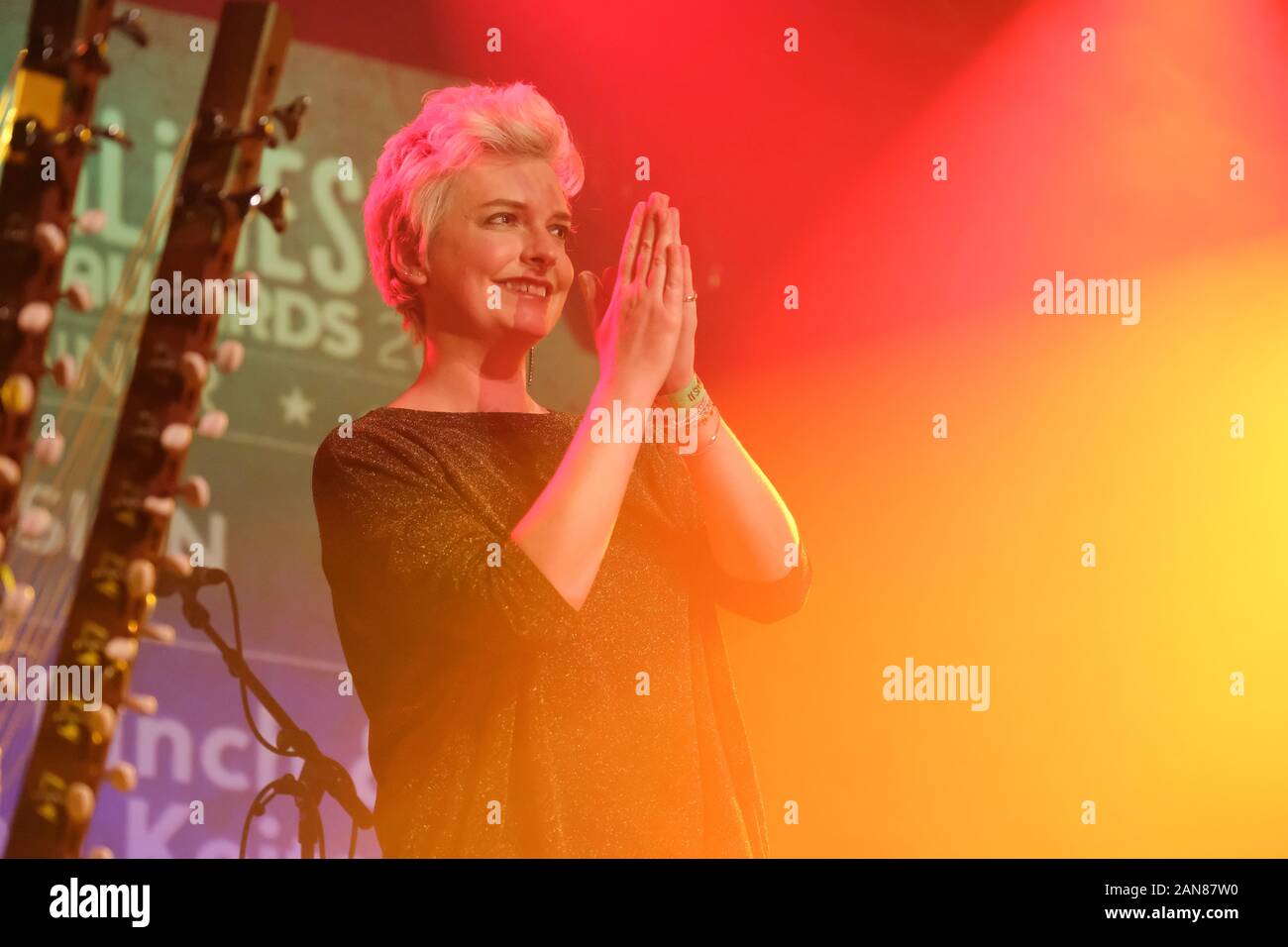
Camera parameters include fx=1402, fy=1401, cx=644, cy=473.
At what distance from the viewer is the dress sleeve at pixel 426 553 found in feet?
4.96

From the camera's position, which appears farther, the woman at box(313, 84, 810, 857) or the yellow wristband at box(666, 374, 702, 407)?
the yellow wristband at box(666, 374, 702, 407)

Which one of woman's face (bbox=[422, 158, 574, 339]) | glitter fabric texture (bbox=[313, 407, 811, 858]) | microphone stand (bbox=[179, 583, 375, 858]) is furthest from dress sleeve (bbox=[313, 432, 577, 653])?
microphone stand (bbox=[179, 583, 375, 858])

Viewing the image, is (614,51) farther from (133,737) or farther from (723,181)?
(133,737)

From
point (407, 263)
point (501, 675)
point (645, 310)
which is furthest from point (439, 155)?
point (501, 675)

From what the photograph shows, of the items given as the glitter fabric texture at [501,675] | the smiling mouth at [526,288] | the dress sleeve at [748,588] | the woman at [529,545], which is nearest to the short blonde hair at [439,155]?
the woman at [529,545]

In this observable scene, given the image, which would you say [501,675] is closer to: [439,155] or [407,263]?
[407,263]

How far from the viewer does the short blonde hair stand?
177 centimetres

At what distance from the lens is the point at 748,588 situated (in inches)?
70.2

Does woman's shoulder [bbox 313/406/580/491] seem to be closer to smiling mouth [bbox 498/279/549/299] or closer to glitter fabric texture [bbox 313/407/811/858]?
glitter fabric texture [bbox 313/407/811/858]

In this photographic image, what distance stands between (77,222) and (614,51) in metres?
1.63

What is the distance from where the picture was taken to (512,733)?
5.27ft

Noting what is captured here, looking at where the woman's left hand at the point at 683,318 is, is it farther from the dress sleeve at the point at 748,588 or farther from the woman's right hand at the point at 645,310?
the dress sleeve at the point at 748,588
